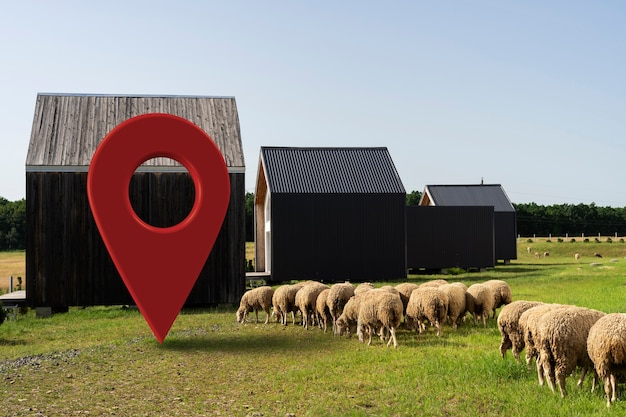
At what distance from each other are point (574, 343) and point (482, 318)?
7.90 m

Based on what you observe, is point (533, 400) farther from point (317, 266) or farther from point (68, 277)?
point (317, 266)

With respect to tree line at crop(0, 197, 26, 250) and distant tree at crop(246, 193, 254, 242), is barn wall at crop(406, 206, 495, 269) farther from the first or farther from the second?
tree line at crop(0, 197, 26, 250)

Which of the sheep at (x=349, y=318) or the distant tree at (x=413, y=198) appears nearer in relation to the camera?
the sheep at (x=349, y=318)

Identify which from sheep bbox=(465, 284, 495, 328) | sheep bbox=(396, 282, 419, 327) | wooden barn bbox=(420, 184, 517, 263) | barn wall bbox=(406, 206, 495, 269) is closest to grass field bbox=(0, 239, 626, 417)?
sheep bbox=(465, 284, 495, 328)

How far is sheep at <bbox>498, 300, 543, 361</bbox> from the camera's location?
11.3 metres

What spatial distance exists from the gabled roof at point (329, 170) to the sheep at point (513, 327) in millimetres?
20398

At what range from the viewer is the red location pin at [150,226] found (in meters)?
13.5

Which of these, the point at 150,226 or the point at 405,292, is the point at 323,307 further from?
the point at 150,226

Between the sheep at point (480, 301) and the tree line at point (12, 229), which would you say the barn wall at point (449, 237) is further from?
the tree line at point (12, 229)

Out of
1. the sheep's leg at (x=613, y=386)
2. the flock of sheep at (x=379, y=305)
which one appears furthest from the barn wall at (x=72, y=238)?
the sheep's leg at (x=613, y=386)

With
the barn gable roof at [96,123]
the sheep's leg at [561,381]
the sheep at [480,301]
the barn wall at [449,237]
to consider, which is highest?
the barn gable roof at [96,123]

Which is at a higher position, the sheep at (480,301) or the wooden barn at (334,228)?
the wooden barn at (334,228)

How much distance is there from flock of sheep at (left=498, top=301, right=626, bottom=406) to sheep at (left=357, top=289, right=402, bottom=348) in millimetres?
3763

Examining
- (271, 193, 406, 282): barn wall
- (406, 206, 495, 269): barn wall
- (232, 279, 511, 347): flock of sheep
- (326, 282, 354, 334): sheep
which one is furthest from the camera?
(406, 206, 495, 269): barn wall
